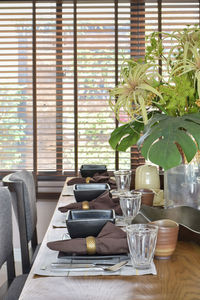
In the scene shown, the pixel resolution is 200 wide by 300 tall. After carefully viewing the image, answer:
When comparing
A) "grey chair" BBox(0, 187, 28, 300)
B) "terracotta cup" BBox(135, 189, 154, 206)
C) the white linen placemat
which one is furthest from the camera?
the white linen placemat

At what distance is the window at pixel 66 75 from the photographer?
10.8ft

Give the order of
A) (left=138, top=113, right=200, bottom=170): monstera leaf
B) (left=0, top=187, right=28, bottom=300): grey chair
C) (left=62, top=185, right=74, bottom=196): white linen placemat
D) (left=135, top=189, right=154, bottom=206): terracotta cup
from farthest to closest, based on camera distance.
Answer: (left=62, top=185, right=74, bottom=196): white linen placemat → (left=135, top=189, right=154, bottom=206): terracotta cup → (left=0, top=187, right=28, bottom=300): grey chair → (left=138, top=113, right=200, bottom=170): monstera leaf

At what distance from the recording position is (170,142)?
3.87 ft

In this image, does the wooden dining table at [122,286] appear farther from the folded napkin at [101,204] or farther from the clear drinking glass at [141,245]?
the folded napkin at [101,204]

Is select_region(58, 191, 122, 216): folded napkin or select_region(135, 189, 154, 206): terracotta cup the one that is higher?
select_region(135, 189, 154, 206): terracotta cup

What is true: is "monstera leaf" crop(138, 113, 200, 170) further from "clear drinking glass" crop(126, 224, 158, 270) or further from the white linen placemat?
the white linen placemat

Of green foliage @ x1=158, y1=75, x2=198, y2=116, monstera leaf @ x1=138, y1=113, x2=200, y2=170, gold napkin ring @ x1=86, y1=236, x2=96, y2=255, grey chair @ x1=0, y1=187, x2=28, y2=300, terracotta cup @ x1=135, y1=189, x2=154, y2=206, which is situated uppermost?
green foliage @ x1=158, y1=75, x2=198, y2=116

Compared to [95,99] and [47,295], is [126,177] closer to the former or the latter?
[47,295]

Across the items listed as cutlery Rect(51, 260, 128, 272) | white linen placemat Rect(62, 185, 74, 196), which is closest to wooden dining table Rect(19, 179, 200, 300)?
cutlery Rect(51, 260, 128, 272)

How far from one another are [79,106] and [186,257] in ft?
7.66

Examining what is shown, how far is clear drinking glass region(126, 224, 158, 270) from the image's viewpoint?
3.16ft

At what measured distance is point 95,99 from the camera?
3.32 m

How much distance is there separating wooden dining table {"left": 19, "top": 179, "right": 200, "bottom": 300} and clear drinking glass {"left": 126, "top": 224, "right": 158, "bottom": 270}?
4 centimetres

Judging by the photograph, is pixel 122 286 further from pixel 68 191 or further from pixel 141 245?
pixel 68 191
